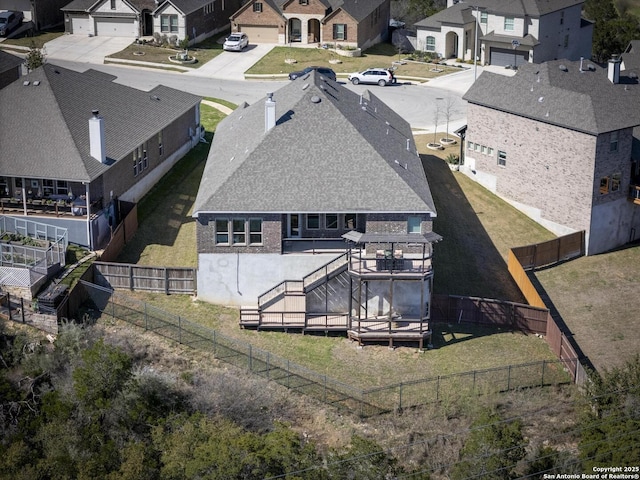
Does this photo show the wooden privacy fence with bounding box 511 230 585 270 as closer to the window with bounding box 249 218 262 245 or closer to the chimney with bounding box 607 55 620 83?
the chimney with bounding box 607 55 620 83

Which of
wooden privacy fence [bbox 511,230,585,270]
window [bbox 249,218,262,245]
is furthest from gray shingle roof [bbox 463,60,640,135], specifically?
window [bbox 249,218,262,245]

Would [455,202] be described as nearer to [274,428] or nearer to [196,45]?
[274,428]

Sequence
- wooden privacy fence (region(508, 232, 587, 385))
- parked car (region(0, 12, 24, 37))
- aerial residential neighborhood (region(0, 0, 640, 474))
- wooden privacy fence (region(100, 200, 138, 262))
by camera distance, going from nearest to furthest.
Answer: aerial residential neighborhood (region(0, 0, 640, 474)) → wooden privacy fence (region(508, 232, 587, 385)) → wooden privacy fence (region(100, 200, 138, 262)) → parked car (region(0, 12, 24, 37))

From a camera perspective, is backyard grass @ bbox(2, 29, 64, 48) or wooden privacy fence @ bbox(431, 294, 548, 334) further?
backyard grass @ bbox(2, 29, 64, 48)

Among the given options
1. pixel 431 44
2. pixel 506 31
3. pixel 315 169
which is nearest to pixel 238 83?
pixel 431 44

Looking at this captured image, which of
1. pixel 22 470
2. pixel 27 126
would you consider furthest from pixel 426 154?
pixel 22 470

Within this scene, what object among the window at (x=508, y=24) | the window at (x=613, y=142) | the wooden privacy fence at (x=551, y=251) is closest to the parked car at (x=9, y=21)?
the window at (x=508, y=24)

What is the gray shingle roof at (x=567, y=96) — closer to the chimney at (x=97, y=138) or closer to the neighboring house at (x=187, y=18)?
the chimney at (x=97, y=138)

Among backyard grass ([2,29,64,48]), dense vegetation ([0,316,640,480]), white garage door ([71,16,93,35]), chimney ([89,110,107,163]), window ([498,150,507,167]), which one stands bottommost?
dense vegetation ([0,316,640,480])
